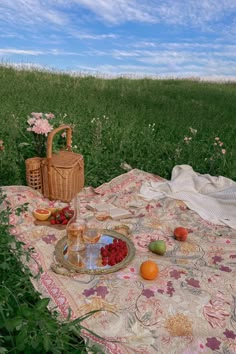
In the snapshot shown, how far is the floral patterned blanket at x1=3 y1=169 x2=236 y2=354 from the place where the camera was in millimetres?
2555

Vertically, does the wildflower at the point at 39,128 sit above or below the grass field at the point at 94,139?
above

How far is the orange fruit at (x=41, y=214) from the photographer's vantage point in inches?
159

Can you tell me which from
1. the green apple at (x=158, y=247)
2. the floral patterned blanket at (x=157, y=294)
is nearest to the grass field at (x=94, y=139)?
the floral patterned blanket at (x=157, y=294)

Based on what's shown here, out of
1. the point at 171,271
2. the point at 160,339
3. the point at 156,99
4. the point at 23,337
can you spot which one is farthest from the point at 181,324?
the point at 156,99

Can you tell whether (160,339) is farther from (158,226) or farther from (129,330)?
(158,226)

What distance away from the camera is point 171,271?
320 cm

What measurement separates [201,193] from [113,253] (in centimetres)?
240

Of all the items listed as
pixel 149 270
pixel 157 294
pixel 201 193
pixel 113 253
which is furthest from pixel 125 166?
pixel 157 294

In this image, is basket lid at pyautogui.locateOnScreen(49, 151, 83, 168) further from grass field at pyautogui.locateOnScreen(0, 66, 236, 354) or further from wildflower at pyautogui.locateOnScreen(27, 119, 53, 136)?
grass field at pyautogui.locateOnScreen(0, 66, 236, 354)

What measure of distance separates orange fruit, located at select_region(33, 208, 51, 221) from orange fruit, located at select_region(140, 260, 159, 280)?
140cm

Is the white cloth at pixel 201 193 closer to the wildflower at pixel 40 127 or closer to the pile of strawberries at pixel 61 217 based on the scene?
the pile of strawberries at pixel 61 217

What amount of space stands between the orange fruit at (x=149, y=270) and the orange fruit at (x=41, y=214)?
1.40 m

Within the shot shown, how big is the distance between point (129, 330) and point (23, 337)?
3.30 feet

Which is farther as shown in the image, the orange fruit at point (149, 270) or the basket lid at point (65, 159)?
the basket lid at point (65, 159)
